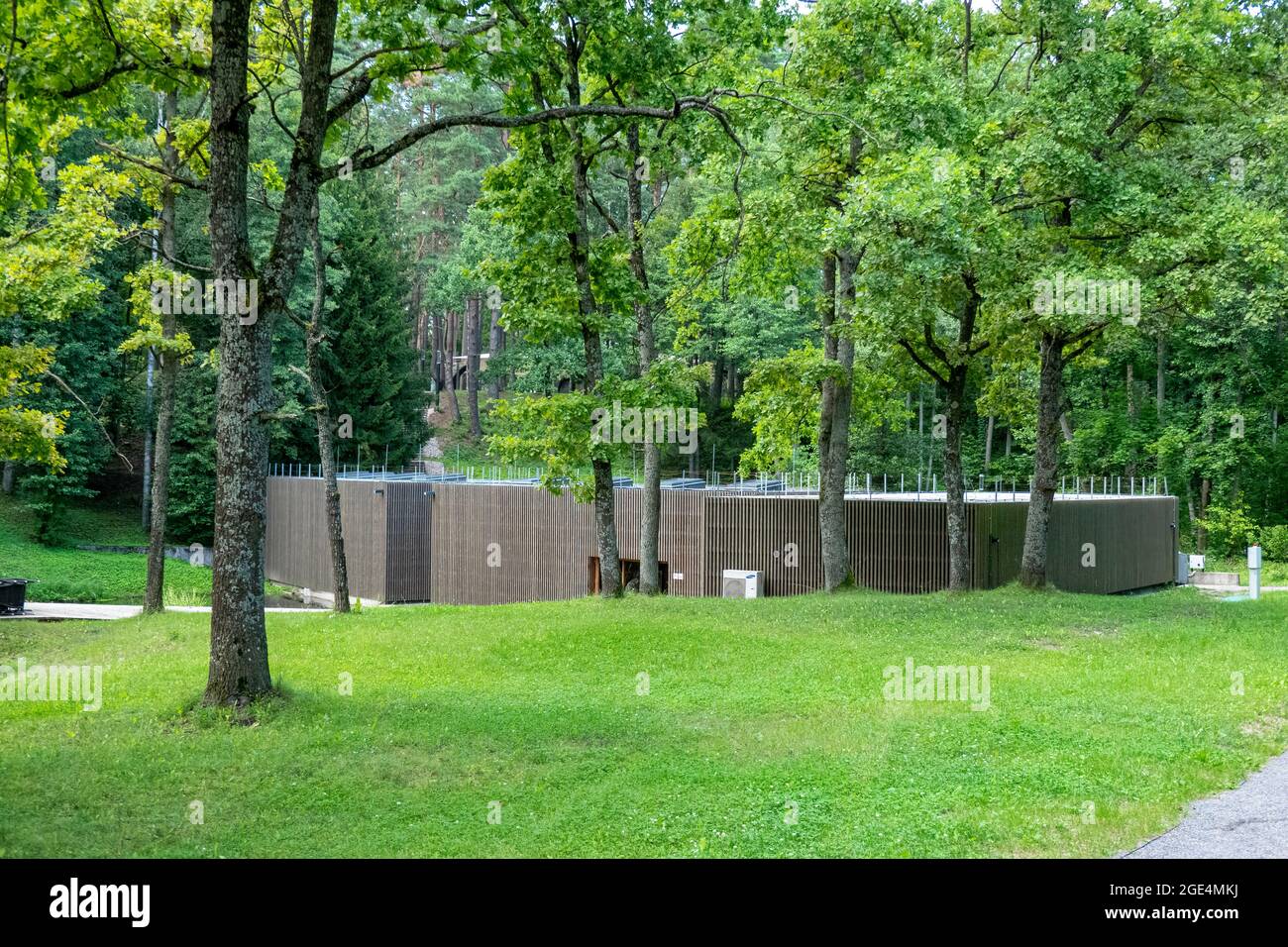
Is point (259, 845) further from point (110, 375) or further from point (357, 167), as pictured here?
point (110, 375)

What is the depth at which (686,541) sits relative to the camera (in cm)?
2780

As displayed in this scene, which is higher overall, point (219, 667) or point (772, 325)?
point (772, 325)

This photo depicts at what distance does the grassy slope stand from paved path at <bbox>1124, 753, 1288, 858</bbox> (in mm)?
27697

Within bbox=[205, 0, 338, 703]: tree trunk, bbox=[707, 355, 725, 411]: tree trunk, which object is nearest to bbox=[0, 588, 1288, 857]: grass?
bbox=[205, 0, 338, 703]: tree trunk

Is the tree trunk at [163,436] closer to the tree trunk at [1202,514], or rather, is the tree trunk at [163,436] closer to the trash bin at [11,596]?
the trash bin at [11,596]

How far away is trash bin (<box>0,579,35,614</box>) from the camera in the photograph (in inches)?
1013

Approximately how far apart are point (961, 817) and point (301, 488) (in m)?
36.6

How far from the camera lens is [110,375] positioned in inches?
1715

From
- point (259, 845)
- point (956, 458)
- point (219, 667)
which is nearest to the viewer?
point (259, 845)

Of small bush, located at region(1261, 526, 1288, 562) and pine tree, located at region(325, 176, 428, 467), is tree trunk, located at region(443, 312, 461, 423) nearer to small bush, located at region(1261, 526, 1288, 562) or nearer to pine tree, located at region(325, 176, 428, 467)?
pine tree, located at region(325, 176, 428, 467)

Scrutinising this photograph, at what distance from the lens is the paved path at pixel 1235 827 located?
686 cm

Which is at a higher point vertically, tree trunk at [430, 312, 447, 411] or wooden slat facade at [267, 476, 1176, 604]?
tree trunk at [430, 312, 447, 411]

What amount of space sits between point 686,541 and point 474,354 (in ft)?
92.4
